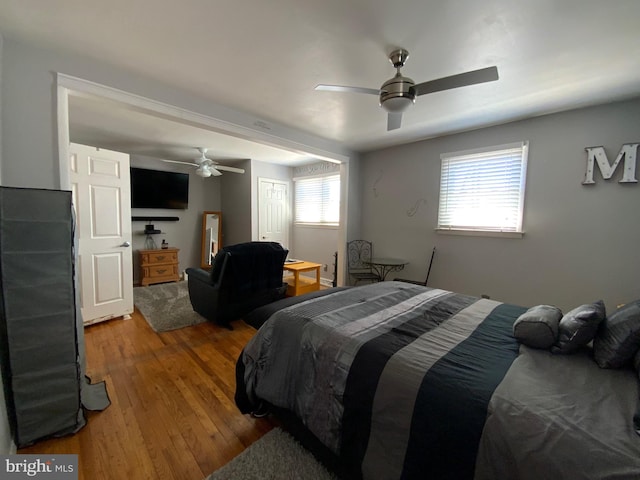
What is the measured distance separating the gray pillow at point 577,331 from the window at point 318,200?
3.77 metres

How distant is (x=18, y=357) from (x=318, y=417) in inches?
67.1

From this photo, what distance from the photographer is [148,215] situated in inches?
204

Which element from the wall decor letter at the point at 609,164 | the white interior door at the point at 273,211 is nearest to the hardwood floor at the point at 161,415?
the white interior door at the point at 273,211

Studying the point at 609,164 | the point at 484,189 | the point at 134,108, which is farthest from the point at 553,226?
the point at 134,108

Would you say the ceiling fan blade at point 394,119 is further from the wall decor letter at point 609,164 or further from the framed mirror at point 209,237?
the framed mirror at point 209,237

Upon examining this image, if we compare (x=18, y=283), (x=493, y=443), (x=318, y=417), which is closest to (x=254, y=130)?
(x=18, y=283)

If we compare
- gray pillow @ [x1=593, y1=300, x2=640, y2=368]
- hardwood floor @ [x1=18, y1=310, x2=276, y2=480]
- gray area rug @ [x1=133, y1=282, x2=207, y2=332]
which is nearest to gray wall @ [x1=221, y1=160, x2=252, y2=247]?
gray area rug @ [x1=133, y1=282, x2=207, y2=332]

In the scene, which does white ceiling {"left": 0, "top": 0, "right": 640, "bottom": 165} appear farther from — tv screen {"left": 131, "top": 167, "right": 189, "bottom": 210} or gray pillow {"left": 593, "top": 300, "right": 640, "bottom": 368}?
tv screen {"left": 131, "top": 167, "right": 189, "bottom": 210}

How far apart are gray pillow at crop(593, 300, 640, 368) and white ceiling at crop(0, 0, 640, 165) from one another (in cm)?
160

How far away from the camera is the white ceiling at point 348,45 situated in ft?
4.77

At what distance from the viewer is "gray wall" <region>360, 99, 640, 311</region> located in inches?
98.0

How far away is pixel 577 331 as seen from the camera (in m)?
1.23

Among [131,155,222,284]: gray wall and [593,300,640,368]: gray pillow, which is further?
[131,155,222,284]: gray wall

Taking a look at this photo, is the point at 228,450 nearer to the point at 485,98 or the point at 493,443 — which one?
the point at 493,443
